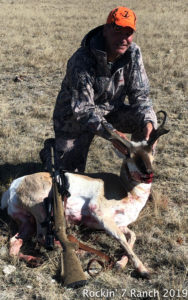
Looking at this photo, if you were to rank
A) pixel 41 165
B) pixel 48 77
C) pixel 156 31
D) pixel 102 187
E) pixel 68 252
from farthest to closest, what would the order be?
pixel 156 31 < pixel 48 77 < pixel 41 165 < pixel 102 187 < pixel 68 252

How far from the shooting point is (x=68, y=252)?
3.19 meters

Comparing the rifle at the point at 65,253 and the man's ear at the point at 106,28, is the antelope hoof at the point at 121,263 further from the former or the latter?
the man's ear at the point at 106,28

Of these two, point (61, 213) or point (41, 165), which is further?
point (41, 165)

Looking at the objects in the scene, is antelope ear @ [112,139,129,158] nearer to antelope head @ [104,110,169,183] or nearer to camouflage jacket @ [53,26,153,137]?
antelope head @ [104,110,169,183]

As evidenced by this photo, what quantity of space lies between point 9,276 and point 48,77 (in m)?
6.67

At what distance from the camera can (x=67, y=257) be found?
3148 mm

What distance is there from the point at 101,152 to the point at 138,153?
2087mm

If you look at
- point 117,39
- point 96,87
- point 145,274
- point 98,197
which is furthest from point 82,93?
point 145,274

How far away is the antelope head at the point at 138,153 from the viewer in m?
3.88

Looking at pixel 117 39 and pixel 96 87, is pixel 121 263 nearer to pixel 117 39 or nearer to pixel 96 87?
pixel 96 87

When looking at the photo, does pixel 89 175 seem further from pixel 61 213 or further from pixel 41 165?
pixel 41 165

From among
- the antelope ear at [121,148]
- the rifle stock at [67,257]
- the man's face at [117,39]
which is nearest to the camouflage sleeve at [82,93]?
the man's face at [117,39]

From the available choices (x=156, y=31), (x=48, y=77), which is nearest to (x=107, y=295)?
(x=48, y=77)

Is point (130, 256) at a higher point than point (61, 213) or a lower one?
lower
